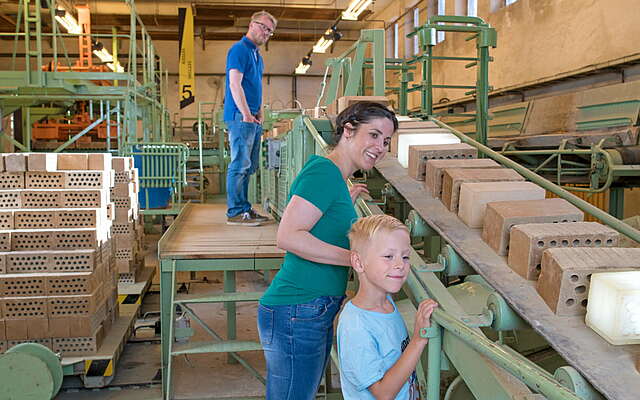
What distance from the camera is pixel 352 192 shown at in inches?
102

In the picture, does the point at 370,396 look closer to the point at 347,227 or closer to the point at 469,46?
the point at 347,227

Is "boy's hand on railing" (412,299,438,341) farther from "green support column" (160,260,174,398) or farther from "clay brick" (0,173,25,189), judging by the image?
"clay brick" (0,173,25,189)

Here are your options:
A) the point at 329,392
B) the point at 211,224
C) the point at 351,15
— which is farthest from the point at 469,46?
the point at 329,392

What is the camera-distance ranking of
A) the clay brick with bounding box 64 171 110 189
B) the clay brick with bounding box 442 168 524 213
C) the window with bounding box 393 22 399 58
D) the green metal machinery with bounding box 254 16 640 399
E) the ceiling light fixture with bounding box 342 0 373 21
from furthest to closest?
1. the window with bounding box 393 22 399 58
2. the ceiling light fixture with bounding box 342 0 373 21
3. the clay brick with bounding box 64 171 110 189
4. the clay brick with bounding box 442 168 524 213
5. the green metal machinery with bounding box 254 16 640 399

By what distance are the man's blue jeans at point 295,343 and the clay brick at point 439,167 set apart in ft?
3.78

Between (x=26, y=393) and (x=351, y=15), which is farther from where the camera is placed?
(x=351, y=15)

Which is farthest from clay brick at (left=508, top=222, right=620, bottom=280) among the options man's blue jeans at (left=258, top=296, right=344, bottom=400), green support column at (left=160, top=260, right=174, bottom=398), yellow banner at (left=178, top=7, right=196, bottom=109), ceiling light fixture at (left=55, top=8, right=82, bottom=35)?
yellow banner at (left=178, top=7, right=196, bottom=109)

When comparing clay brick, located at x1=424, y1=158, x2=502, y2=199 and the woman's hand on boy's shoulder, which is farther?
clay brick, located at x1=424, y1=158, x2=502, y2=199

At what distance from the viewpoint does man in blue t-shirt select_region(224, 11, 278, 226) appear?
444 cm

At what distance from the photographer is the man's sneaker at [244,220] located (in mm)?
5117

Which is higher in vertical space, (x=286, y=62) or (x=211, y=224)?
(x=286, y=62)

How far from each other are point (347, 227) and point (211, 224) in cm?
365

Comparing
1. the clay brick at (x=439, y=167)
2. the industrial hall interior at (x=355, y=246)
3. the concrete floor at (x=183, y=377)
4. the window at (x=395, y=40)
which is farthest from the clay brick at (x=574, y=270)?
the window at (x=395, y=40)

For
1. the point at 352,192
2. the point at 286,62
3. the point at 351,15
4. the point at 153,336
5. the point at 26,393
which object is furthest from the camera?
the point at 286,62
